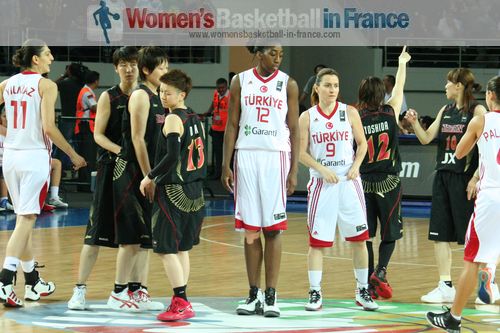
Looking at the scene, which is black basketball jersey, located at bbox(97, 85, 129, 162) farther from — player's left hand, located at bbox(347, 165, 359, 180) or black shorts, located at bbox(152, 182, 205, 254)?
player's left hand, located at bbox(347, 165, 359, 180)

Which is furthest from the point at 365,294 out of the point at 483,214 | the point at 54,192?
the point at 54,192

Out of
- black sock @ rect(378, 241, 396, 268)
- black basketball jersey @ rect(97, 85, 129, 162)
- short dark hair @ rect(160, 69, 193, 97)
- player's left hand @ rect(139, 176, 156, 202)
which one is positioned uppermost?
short dark hair @ rect(160, 69, 193, 97)

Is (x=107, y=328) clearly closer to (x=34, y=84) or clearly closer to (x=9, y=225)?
(x=34, y=84)

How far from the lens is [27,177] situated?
8.65 m

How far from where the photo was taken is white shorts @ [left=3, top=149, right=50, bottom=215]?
8641mm

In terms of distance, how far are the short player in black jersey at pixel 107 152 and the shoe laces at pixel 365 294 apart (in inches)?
78.4

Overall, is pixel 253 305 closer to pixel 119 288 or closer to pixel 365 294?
pixel 365 294

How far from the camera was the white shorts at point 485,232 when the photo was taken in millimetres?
7203

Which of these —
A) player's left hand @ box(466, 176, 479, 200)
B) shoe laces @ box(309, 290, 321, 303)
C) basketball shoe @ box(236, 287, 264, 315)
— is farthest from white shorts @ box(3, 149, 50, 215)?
player's left hand @ box(466, 176, 479, 200)

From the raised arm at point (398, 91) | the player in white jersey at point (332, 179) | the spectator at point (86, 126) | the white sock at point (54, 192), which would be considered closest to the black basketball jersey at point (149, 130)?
the player in white jersey at point (332, 179)

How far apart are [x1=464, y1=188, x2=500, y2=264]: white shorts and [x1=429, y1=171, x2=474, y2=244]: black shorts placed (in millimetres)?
1753

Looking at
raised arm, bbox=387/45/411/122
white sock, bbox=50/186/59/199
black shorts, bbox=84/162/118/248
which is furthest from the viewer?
white sock, bbox=50/186/59/199

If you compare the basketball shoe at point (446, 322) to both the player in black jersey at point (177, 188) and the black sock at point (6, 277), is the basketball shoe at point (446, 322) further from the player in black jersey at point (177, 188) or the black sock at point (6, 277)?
the black sock at point (6, 277)

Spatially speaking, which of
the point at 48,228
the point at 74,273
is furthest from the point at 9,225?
the point at 74,273
